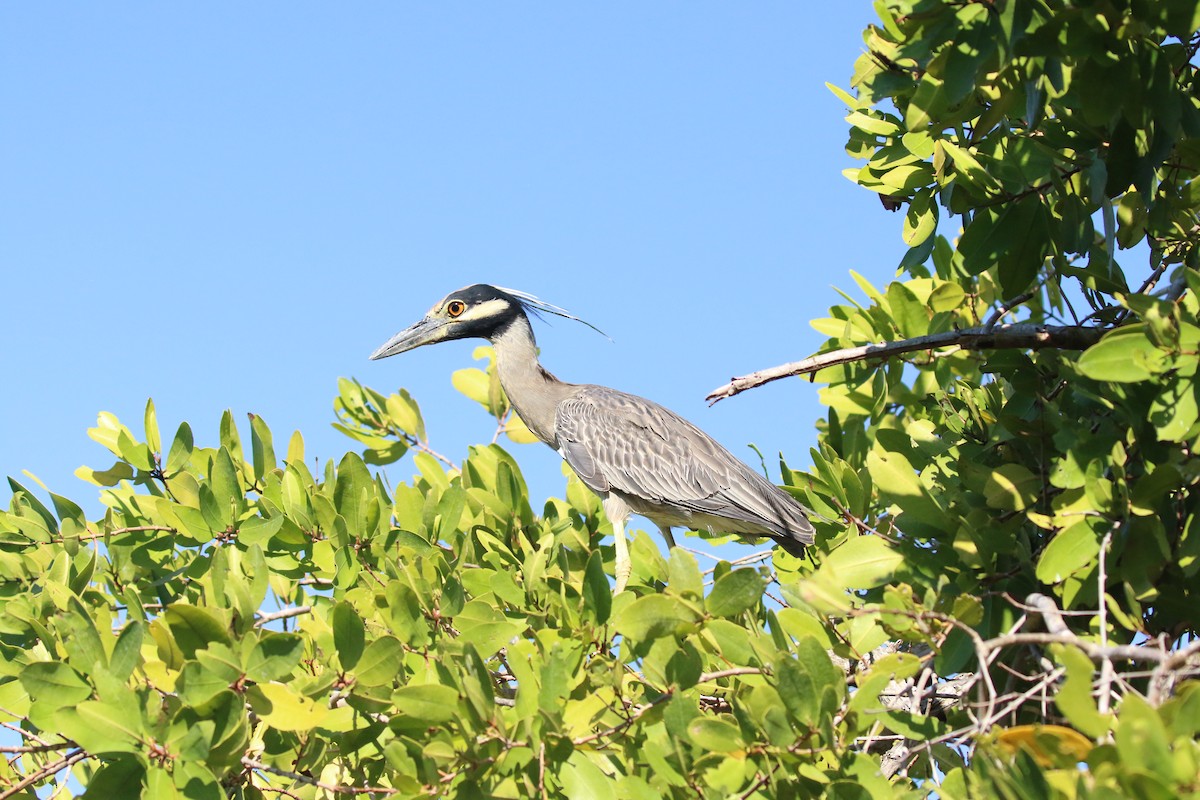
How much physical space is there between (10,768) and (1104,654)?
3.03 meters

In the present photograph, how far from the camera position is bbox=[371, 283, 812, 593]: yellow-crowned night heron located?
241 inches

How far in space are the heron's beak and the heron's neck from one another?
0.36 m

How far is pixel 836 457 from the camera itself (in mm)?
4367

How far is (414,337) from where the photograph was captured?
23.2 feet

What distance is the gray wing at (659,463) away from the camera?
6.17 metres

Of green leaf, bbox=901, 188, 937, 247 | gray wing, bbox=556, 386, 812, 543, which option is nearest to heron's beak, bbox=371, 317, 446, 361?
gray wing, bbox=556, 386, 812, 543

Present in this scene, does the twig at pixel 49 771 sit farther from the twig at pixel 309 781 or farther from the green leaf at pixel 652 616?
the green leaf at pixel 652 616

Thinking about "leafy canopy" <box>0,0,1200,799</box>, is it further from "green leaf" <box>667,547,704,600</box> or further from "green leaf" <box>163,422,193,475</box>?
"green leaf" <box>163,422,193,475</box>

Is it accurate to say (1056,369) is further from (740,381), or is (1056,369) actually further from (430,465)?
(430,465)

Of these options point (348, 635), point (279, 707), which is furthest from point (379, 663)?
point (279, 707)

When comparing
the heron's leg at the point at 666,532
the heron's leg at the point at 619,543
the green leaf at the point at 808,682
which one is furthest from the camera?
the heron's leg at the point at 666,532

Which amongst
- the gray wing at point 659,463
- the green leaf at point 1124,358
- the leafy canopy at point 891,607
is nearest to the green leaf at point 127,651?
the leafy canopy at point 891,607

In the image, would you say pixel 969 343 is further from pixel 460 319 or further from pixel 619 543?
pixel 460 319

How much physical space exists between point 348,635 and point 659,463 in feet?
12.6
